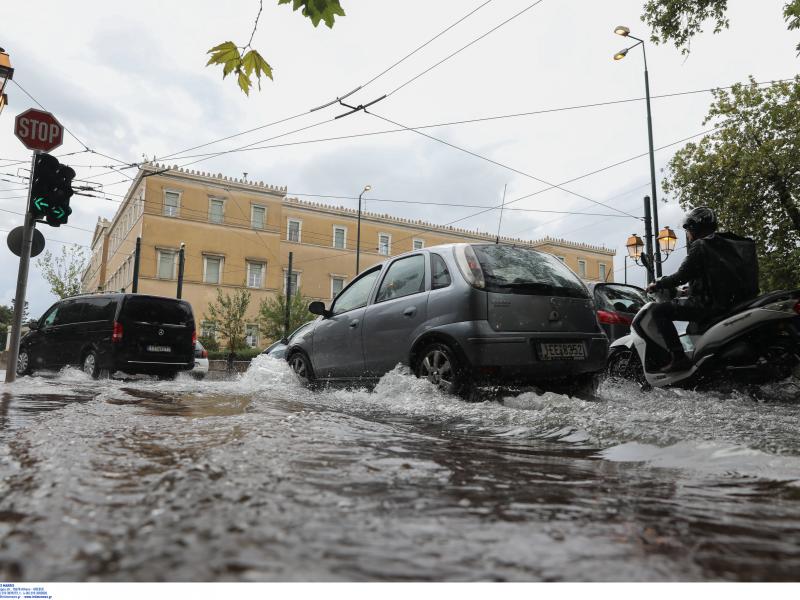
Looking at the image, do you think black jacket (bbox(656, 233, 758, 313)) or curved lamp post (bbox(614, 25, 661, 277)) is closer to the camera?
Answer: black jacket (bbox(656, 233, 758, 313))

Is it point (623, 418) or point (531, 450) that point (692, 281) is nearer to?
point (623, 418)

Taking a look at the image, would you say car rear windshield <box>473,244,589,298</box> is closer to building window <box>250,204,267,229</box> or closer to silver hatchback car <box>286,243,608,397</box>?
silver hatchback car <box>286,243,608,397</box>

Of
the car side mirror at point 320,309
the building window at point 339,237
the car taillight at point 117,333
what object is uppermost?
the building window at point 339,237

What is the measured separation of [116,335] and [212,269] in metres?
29.8

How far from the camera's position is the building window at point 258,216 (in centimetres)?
3994

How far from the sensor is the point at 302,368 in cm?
688

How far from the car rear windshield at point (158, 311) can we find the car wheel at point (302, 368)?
4.46 metres

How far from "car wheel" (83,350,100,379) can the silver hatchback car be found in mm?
6368

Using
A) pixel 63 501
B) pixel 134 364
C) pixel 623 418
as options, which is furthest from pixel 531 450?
pixel 134 364

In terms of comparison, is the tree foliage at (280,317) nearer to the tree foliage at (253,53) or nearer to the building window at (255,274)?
the building window at (255,274)

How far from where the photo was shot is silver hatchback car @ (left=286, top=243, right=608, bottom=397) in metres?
4.53

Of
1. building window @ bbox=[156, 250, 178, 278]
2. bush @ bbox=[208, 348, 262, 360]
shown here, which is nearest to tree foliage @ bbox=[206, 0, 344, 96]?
bush @ bbox=[208, 348, 262, 360]

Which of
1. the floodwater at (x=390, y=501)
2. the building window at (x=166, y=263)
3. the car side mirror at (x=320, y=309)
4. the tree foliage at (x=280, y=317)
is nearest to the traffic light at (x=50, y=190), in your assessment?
the car side mirror at (x=320, y=309)

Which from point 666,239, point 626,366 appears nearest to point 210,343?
point 666,239
